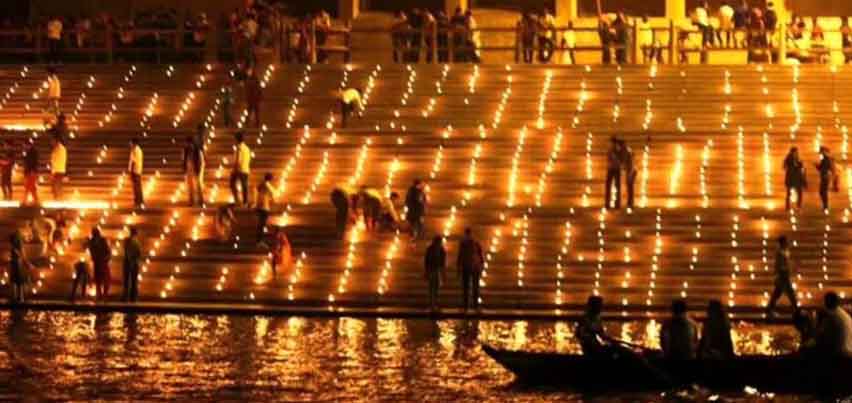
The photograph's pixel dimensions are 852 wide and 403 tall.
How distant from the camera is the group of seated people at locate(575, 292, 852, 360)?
30328 mm

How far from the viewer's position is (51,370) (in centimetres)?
3281

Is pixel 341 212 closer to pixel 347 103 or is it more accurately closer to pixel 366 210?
pixel 366 210

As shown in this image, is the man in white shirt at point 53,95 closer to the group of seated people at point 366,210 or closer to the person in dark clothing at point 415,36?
the person in dark clothing at point 415,36

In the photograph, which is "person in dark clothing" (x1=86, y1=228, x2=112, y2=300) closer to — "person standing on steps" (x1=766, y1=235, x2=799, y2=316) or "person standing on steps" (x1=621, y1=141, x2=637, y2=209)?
"person standing on steps" (x1=621, y1=141, x2=637, y2=209)

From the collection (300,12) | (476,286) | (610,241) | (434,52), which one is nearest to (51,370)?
(476,286)

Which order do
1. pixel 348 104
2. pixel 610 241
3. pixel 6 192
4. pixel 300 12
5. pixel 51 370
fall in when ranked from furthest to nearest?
pixel 300 12 → pixel 348 104 → pixel 6 192 → pixel 610 241 → pixel 51 370

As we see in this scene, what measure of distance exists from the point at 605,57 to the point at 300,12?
954 centimetres

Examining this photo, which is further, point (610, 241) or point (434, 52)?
point (434, 52)

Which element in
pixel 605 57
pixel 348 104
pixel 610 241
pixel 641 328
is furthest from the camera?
pixel 605 57

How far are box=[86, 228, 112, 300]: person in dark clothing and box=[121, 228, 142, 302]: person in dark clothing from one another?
0.28 m

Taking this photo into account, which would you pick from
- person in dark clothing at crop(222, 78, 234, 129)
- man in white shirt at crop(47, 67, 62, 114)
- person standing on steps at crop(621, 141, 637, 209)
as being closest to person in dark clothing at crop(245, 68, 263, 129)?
person in dark clothing at crop(222, 78, 234, 129)

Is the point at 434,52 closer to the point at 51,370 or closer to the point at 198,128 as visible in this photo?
the point at 198,128

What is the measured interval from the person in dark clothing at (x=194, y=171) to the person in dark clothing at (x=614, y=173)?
6242 millimetres

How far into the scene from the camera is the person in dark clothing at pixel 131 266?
4000cm
